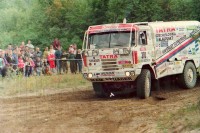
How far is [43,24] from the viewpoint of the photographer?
1506 inches

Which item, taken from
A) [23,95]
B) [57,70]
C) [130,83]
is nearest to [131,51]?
[130,83]

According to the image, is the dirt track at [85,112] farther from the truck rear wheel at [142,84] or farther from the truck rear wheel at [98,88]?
the truck rear wheel at [98,88]

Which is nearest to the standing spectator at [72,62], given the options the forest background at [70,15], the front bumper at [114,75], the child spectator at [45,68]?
the child spectator at [45,68]

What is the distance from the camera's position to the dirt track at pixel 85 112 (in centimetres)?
1209

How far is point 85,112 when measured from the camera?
13.9m

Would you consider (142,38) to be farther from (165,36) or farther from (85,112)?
(85,112)

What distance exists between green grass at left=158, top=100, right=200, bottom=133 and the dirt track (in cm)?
25

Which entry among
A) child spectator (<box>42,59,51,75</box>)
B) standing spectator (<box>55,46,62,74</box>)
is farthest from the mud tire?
standing spectator (<box>55,46,62,74</box>)

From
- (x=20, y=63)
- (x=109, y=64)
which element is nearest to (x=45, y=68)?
(x=20, y=63)

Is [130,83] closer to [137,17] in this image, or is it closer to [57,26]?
[137,17]

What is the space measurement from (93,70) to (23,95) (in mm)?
3267

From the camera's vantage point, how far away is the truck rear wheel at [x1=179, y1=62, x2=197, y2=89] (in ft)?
60.2

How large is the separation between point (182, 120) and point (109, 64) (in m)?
4.93

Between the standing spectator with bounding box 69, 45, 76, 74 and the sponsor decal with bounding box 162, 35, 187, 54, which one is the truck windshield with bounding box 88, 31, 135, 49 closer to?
the sponsor decal with bounding box 162, 35, 187, 54
